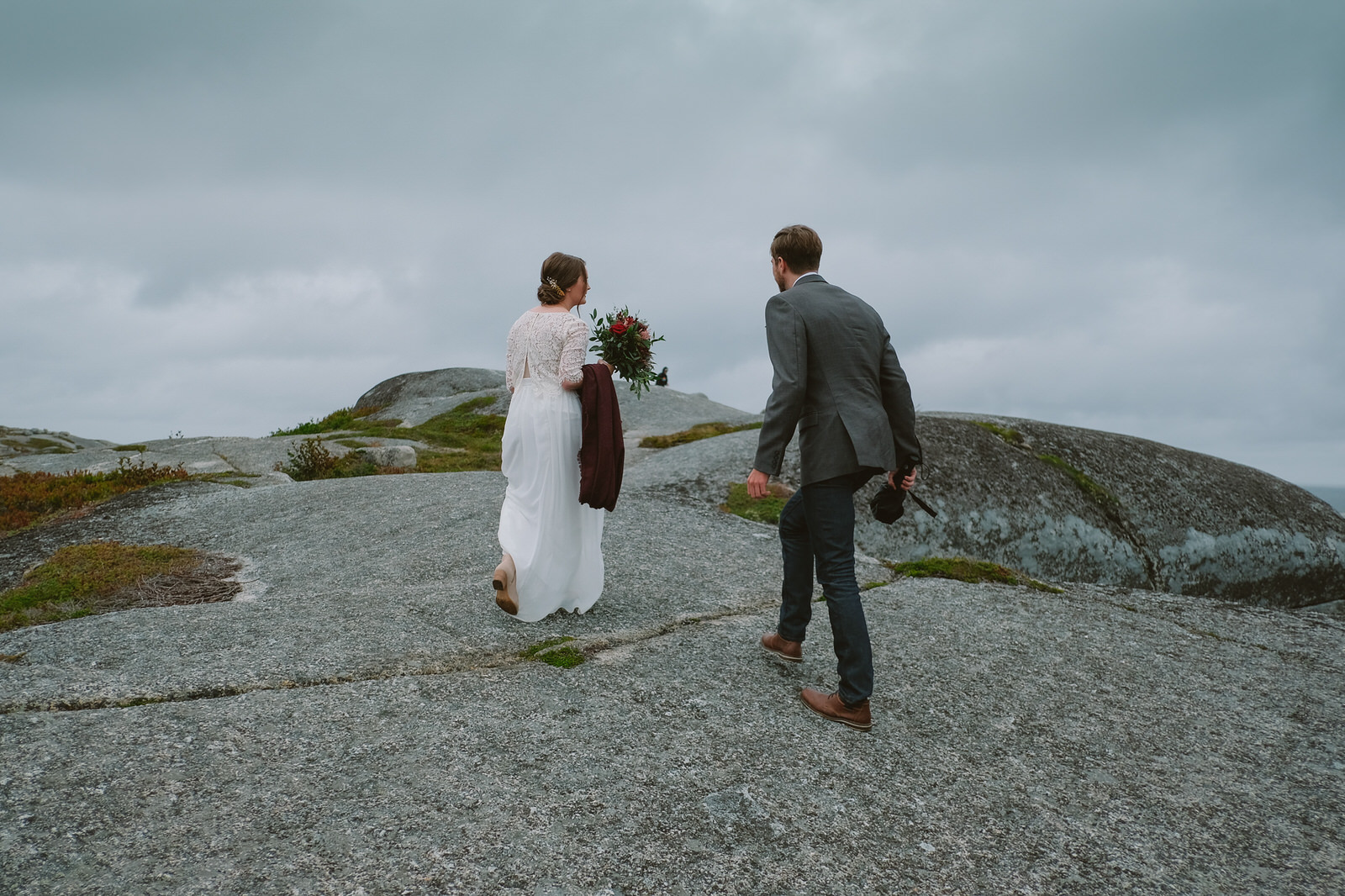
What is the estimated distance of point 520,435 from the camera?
21.4ft

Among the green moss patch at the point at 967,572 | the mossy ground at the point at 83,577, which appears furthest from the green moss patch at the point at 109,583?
the green moss patch at the point at 967,572

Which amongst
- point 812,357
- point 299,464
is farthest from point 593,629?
point 299,464

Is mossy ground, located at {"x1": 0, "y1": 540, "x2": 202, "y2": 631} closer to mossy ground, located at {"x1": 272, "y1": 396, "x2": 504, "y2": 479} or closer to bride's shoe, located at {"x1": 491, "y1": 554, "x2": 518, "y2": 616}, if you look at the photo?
bride's shoe, located at {"x1": 491, "y1": 554, "x2": 518, "y2": 616}

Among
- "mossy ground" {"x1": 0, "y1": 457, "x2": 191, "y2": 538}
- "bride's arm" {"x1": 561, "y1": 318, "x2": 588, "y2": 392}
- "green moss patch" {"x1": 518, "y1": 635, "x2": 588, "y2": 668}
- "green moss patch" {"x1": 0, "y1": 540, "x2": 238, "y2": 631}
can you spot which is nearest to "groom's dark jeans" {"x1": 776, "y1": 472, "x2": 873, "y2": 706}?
"green moss patch" {"x1": 518, "y1": 635, "x2": 588, "y2": 668}

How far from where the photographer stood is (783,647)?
5.89 metres

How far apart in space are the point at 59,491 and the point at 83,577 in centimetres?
704

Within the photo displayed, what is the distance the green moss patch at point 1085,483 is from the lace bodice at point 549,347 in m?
9.12

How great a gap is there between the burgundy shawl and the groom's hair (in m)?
1.72

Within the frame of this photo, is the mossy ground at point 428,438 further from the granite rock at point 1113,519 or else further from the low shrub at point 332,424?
the granite rock at point 1113,519

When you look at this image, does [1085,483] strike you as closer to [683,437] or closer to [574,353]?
[683,437]

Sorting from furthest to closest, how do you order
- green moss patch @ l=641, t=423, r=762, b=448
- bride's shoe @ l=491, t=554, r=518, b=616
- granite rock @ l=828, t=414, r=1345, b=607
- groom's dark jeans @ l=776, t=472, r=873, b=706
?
1. green moss patch @ l=641, t=423, r=762, b=448
2. granite rock @ l=828, t=414, r=1345, b=607
3. bride's shoe @ l=491, t=554, r=518, b=616
4. groom's dark jeans @ l=776, t=472, r=873, b=706

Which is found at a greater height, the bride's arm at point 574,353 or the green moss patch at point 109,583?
the bride's arm at point 574,353

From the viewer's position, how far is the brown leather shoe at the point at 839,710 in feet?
16.1

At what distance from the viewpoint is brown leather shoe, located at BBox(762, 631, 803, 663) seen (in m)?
5.85
